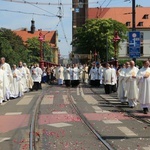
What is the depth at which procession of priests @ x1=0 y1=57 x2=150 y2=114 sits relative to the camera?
14883 mm

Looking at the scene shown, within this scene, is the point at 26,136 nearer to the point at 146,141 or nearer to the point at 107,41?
the point at 146,141

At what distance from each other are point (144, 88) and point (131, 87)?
2240 millimetres

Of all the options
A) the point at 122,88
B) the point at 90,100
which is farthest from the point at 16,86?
the point at 122,88

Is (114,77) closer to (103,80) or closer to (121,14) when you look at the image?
(103,80)

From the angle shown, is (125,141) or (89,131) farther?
(89,131)

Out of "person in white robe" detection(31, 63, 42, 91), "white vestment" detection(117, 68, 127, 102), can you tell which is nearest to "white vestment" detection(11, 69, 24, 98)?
"person in white robe" detection(31, 63, 42, 91)

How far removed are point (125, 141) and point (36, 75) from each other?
63.6 feet

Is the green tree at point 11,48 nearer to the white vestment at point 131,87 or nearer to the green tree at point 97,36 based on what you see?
the green tree at point 97,36

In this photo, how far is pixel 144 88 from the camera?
48.2ft

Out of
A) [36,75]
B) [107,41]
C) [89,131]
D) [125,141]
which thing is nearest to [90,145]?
[125,141]

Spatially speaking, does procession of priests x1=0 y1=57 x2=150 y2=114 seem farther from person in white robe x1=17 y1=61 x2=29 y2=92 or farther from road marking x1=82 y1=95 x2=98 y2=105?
road marking x1=82 y1=95 x2=98 y2=105

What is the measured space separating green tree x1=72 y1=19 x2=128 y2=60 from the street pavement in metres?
66.8

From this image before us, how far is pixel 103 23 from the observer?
281 ft

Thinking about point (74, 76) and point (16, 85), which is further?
point (74, 76)
